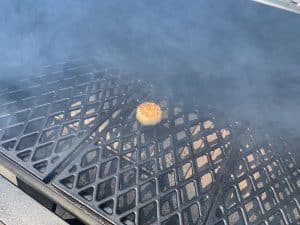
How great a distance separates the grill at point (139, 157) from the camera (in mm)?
1885

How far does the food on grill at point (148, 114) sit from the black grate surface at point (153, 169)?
5 cm

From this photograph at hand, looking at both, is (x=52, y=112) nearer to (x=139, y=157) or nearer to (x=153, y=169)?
(x=139, y=157)

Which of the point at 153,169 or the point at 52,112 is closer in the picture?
the point at 153,169

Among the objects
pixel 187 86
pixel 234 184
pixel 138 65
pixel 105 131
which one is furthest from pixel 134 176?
pixel 138 65

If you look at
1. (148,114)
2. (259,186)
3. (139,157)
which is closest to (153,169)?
(139,157)

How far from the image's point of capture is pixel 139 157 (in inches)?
85.3

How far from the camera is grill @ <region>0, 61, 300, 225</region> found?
6.18 feet

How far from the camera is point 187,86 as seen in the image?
2889 millimetres

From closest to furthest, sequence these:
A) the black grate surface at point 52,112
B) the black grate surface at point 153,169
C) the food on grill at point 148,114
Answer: the black grate surface at point 153,169
the black grate surface at point 52,112
the food on grill at point 148,114

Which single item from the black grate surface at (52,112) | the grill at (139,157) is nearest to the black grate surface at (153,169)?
the grill at (139,157)

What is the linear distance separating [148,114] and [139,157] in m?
0.40

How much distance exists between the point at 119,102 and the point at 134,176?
0.79 meters

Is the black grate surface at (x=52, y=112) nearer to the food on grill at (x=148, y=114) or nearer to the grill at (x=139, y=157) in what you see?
the grill at (x=139, y=157)

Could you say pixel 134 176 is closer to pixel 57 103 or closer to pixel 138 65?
pixel 57 103
